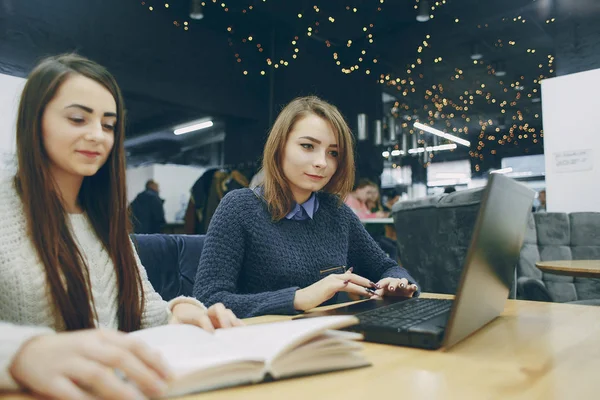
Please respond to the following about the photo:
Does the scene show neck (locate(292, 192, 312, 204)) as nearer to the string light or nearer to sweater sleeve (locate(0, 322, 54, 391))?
sweater sleeve (locate(0, 322, 54, 391))

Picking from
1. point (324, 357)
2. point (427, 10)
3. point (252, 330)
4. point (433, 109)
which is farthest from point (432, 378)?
point (433, 109)

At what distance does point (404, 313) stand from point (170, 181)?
5513 millimetres

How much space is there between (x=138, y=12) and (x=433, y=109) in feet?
14.9

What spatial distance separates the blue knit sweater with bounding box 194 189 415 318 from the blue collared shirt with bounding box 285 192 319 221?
16 mm

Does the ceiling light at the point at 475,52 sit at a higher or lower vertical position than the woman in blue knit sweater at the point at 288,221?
higher

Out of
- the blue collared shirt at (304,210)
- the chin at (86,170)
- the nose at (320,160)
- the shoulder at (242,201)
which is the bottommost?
the blue collared shirt at (304,210)

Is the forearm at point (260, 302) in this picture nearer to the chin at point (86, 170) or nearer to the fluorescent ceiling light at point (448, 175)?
the chin at point (86, 170)

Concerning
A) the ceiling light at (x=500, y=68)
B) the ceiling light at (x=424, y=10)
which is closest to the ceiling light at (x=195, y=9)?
the ceiling light at (x=424, y=10)

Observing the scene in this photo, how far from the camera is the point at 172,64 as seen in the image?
17.7ft

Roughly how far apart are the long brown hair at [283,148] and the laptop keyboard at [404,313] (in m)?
0.58

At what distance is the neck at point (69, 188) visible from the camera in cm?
108

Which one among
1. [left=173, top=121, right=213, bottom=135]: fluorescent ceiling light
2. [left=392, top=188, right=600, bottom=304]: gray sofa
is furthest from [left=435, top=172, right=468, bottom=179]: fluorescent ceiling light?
[left=392, top=188, right=600, bottom=304]: gray sofa

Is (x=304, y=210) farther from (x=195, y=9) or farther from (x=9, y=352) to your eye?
(x=195, y=9)

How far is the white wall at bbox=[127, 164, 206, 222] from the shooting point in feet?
19.3
